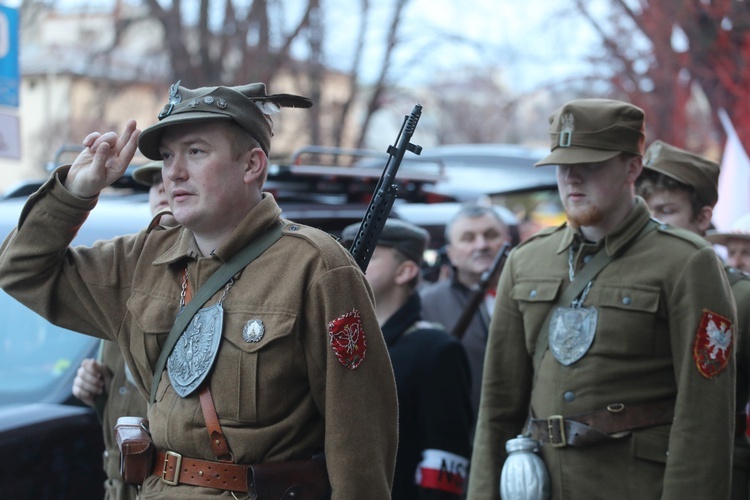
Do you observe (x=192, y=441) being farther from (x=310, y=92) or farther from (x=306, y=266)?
(x=310, y=92)

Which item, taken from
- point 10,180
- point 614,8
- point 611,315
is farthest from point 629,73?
point 10,180

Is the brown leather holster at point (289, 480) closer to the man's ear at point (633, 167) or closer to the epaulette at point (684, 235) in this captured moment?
the epaulette at point (684, 235)

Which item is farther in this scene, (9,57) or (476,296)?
(9,57)

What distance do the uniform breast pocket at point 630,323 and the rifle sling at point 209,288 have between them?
126cm

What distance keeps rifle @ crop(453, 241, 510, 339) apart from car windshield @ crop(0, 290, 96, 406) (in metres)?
2.07

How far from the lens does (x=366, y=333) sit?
3012mm

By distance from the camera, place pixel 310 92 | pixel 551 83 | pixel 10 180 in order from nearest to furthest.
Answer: pixel 551 83
pixel 310 92
pixel 10 180

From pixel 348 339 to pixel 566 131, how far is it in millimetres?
1387

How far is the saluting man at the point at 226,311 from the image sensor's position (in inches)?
114

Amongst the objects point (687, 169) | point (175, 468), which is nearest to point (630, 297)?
point (687, 169)

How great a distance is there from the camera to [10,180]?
35.1 metres

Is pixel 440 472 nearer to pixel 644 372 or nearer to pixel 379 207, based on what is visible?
pixel 644 372

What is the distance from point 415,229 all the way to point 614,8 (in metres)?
11.6

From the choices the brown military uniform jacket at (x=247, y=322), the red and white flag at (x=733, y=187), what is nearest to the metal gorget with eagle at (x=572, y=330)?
the brown military uniform jacket at (x=247, y=322)
